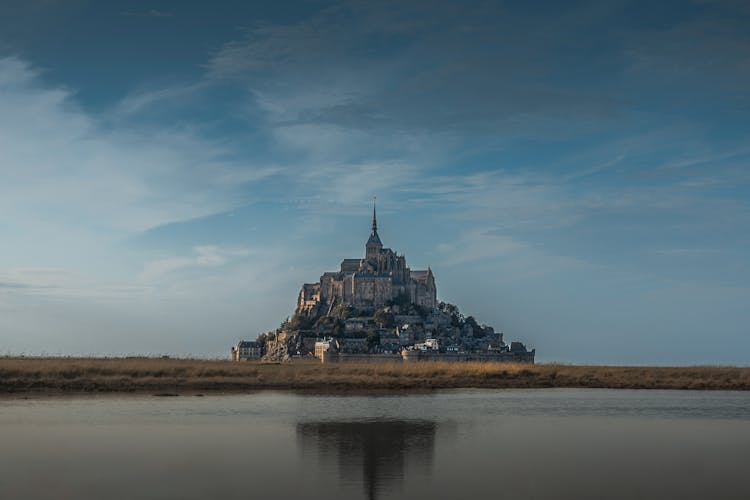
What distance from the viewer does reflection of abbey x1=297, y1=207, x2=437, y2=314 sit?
491 feet

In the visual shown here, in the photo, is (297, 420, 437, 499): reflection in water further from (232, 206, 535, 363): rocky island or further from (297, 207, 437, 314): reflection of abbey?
(297, 207, 437, 314): reflection of abbey

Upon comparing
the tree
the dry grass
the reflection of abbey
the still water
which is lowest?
the still water

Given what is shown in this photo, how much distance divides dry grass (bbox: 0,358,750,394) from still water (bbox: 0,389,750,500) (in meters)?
5.74

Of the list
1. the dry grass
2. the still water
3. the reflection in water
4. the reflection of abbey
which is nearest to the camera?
the still water

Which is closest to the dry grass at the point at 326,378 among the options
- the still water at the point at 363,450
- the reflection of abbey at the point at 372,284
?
the still water at the point at 363,450

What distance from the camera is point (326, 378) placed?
40.7 metres

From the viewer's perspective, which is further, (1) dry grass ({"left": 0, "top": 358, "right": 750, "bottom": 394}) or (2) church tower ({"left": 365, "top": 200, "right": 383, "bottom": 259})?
(2) church tower ({"left": 365, "top": 200, "right": 383, "bottom": 259})

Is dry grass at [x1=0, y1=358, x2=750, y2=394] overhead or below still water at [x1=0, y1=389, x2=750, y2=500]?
overhead

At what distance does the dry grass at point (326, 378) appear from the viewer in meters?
34.4

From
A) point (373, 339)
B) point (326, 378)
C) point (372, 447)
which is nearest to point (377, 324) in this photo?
point (373, 339)

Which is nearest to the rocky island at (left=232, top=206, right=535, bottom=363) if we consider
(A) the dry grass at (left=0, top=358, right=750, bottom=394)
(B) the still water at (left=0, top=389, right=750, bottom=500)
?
(A) the dry grass at (left=0, top=358, right=750, bottom=394)

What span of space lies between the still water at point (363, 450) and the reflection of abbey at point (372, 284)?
12022cm

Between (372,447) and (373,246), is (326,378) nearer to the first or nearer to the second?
(372,447)

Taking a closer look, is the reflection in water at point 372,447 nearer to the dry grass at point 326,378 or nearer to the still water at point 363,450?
the still water at point 363,450
